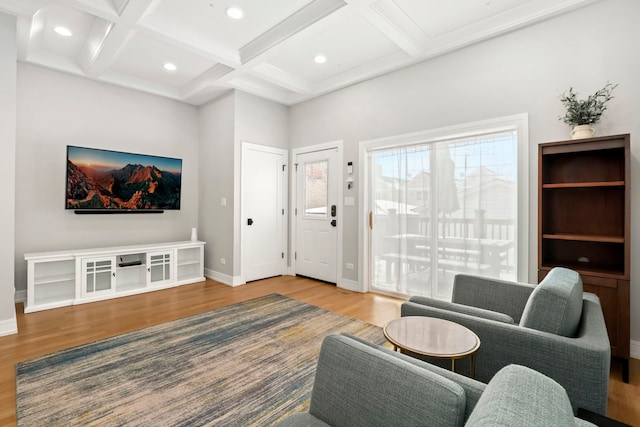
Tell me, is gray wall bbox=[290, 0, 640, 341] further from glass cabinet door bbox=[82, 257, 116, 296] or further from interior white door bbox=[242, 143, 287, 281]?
glass cabinet door bbox=[82, 257, 116, 296]

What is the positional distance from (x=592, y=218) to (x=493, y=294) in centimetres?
126

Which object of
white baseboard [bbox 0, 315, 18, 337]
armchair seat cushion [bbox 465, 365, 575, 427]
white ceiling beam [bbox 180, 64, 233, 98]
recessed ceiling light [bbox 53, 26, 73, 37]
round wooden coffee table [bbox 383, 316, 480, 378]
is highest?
recessed ceiling light [bbox 53, 26, 73, 37]

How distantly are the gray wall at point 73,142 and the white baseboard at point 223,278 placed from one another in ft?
2.71

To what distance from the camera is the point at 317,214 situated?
516 cm

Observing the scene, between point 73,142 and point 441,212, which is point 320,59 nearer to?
point 441,212

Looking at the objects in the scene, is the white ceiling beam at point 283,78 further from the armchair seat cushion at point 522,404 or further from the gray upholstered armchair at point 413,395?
the armchair seat cushion at point 522,404

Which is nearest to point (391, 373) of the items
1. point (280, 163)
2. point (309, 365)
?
point (309, 365)

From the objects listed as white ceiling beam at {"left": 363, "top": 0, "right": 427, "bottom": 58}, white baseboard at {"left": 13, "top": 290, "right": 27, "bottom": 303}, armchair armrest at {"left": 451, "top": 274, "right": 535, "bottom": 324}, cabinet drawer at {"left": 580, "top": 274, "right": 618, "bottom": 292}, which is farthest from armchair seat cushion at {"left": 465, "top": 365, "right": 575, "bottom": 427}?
white baseboard at {"left": 13, "top": 290, "right": 27, "bottom": 303}

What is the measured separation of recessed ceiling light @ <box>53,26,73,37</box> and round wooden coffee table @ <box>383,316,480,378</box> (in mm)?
4523

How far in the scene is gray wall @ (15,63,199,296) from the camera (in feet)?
13.1

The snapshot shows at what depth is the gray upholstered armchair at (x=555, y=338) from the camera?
140 cm

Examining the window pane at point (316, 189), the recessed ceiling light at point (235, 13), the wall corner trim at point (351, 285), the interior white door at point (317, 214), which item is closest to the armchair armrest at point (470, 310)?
the wall corner trim at point (351, 285)

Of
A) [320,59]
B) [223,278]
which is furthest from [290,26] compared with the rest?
[223,278]

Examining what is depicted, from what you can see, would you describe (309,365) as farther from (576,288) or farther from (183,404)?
(576,288)
